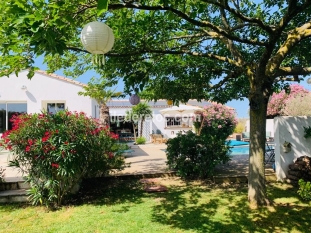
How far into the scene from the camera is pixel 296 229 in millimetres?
7133

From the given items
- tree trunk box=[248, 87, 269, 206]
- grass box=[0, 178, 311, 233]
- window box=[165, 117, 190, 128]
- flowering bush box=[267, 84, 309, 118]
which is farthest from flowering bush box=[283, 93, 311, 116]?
tree trunk box=[248, 87, 269, 206]

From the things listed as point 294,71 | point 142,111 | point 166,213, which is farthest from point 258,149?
point 142,111

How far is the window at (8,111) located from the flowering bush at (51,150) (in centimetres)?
1559

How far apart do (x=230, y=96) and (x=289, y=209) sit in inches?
289

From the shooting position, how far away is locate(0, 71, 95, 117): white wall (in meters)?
22.8

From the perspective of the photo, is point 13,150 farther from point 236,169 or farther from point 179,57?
point 236,169

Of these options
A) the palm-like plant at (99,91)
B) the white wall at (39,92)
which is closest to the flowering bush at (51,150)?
the palm-like plant at (99,91)

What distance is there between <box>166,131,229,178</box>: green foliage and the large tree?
2.51 metres

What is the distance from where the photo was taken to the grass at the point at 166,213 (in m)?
7.41

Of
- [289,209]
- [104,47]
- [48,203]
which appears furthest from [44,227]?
[289,209]

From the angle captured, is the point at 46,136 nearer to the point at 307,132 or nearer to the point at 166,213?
the point at 166,213

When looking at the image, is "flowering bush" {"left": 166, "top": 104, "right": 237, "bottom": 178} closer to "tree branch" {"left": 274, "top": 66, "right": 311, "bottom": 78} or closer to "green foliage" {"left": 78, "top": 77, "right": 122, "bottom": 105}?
"tree branch" {"left": 274, "top": 66, "right": 311, "bottom": 78}

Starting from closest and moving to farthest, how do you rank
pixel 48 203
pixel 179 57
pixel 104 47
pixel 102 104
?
pixel 104 47, pixel 48 203, pixel 179 57, pixel 102 104

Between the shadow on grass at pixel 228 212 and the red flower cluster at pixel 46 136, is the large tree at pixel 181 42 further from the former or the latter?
the red flower cluster at pixel 46 136
